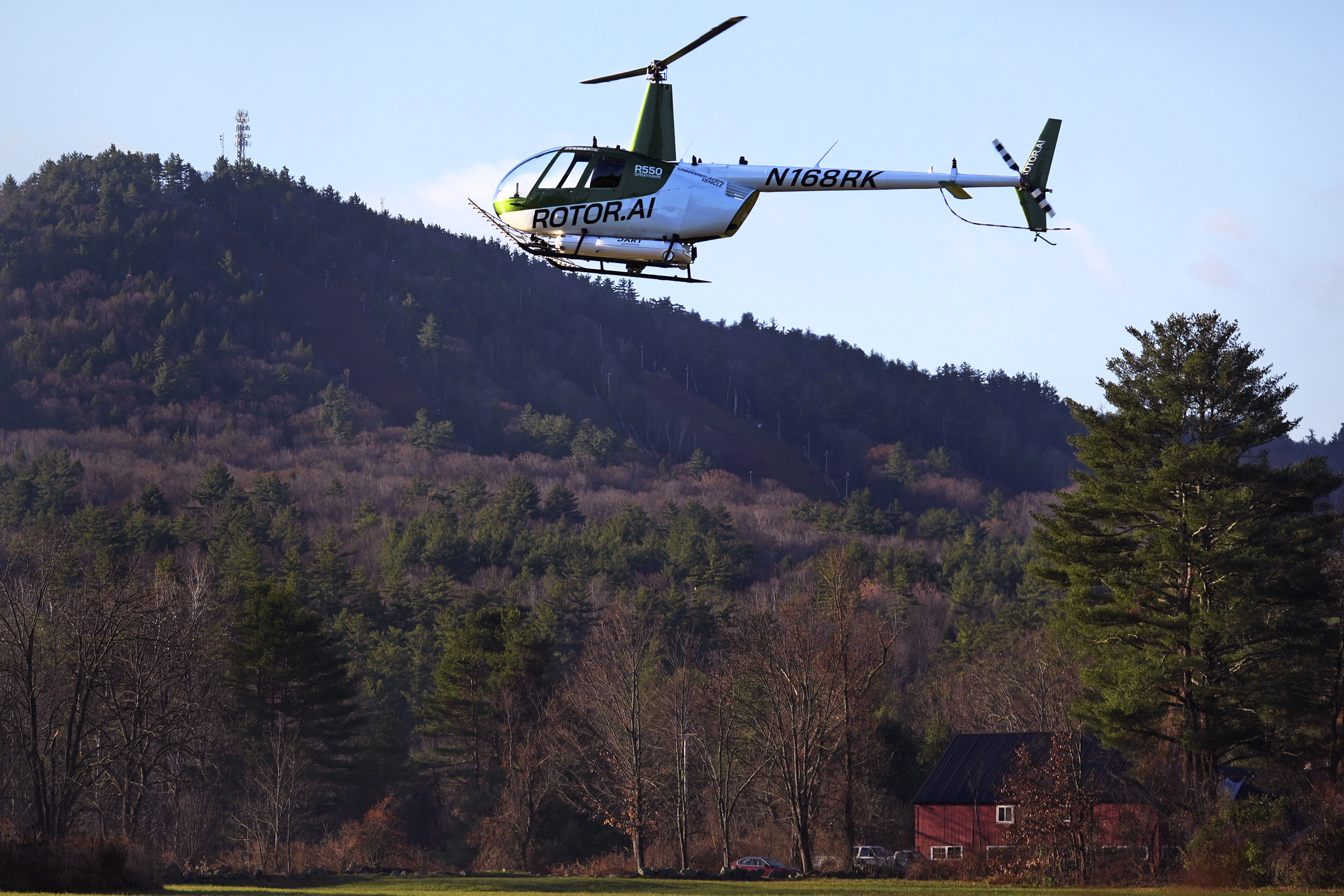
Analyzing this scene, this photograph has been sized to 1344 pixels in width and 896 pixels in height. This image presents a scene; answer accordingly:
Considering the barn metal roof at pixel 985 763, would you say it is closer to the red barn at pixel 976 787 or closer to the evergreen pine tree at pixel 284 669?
the red barn at pixel 976 787

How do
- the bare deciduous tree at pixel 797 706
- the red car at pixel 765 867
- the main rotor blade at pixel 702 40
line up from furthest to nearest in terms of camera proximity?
the bare deciduous tree at pixel 797 706 < the red car at pixel 765 867 < the main rotor blade at pixel 702 40

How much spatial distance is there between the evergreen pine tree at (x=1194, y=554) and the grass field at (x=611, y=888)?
204 inches

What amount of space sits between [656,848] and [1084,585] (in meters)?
27.3

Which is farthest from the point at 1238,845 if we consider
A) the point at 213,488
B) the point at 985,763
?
the point at 213,488

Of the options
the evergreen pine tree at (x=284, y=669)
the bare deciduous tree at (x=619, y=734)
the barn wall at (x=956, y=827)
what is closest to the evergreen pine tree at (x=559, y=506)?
the bare deciduous tree at (x=619, y=734)

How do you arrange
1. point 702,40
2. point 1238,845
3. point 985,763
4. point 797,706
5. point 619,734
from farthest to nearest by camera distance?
point 619,734, point 797,706, point 985,763, point 1238,845, point 702,40

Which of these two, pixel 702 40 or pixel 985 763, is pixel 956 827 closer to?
pixel 985 763

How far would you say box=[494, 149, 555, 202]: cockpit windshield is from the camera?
2639 cm

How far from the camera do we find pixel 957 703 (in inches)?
2985

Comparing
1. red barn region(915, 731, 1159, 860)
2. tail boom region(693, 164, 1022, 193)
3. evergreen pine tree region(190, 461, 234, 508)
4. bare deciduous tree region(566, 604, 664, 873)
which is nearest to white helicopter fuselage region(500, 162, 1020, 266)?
tail boom region(693, 164, 1022, 193)

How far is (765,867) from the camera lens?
49.3m

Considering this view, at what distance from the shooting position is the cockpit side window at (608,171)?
85.5ft

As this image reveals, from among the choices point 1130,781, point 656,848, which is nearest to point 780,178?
point 1130,781

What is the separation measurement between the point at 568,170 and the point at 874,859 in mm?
32816
